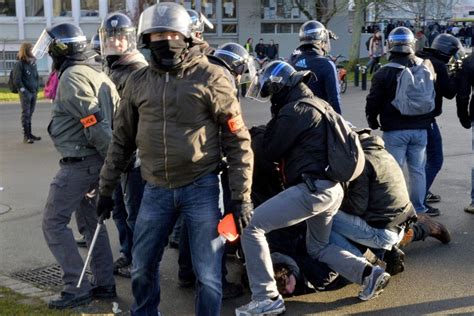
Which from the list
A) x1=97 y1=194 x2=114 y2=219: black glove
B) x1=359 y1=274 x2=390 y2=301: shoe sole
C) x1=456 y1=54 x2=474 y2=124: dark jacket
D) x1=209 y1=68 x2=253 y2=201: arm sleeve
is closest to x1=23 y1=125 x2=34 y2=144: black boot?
x1=456 y1=54 x2=474 y2=124: dark jacket

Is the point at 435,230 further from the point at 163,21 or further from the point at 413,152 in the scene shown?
the point at 163,21

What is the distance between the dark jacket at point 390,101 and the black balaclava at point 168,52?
11.5 feet

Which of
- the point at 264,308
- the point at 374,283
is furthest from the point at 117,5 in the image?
the point at 264,308

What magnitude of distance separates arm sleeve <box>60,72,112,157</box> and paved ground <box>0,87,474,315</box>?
3.85ft

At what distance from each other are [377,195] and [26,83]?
9462mm

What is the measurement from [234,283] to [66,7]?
3099cm

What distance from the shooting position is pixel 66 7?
113 ft

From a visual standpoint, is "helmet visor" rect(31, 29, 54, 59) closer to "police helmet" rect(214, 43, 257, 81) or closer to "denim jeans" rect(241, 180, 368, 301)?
"police helmet" rect(214, 43, 257, 81)

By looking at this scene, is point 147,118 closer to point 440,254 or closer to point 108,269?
point 108,269

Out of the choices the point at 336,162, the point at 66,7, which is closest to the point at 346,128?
the point at 336,162

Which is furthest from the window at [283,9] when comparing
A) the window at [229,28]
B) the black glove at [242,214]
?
the black glove at [242,214]

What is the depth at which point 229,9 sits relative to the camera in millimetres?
39156

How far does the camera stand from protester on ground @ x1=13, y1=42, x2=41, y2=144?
1335 cm

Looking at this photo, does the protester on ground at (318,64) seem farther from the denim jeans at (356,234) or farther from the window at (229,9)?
the window at (229,9)
